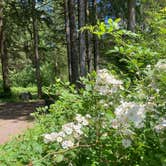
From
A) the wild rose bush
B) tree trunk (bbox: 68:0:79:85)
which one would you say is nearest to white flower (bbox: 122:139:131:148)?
the wild rose bush

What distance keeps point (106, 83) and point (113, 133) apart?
13.4 inches

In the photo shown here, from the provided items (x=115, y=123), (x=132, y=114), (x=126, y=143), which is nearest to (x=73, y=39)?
(x=115, y=123)

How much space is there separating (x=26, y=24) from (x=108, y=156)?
23.8 metres

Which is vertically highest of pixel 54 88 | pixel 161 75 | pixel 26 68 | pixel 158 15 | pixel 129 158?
pixel 158 15

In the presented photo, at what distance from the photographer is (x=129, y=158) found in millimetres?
2641

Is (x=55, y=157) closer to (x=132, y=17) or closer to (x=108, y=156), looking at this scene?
(x=108, y=156)

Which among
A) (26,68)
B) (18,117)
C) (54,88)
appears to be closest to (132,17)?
(18,117)

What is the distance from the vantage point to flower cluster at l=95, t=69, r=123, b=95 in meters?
2.67


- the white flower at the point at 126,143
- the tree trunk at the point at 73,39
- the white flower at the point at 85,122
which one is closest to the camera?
the white flower at the point at 126,143

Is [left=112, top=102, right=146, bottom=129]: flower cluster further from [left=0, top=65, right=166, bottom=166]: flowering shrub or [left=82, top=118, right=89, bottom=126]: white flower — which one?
[left=82, top=118, right=89, bottom=126]: white flower

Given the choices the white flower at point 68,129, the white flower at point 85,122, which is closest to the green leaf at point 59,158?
the white flower at point 68,129

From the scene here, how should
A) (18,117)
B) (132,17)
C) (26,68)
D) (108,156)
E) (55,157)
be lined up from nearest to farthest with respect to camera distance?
(55,157)
(108,156)
(18,117)
(132,17)
(26,68)

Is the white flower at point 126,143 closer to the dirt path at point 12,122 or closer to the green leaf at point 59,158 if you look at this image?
the green leaf at point 59,158

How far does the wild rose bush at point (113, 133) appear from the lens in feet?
7.50
